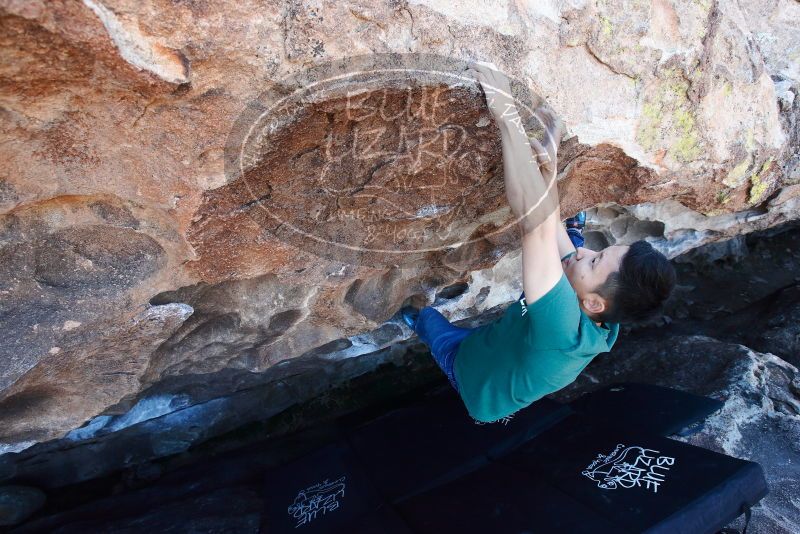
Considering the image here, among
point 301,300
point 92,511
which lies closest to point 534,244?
point 301,300

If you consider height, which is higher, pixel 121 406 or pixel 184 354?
pixel 184 354

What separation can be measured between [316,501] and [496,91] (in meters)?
1.47

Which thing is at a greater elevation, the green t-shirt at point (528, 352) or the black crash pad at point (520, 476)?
the green t-shirt at point (528, 352)

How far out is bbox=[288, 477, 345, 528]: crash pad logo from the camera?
177 cm

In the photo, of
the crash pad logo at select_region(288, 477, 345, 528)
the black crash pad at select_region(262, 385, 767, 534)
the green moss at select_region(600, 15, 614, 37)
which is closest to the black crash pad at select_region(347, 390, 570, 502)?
the black crash pad at select_region(262, 385, 767, 534)

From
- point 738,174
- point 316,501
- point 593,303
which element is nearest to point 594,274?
point 593,303

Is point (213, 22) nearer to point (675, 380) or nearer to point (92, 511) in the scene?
point (92, 511)

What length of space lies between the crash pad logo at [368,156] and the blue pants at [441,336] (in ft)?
1.08

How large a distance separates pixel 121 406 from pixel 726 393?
7.28 feet

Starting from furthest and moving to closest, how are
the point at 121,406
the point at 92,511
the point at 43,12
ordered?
the point at 92,511 < the point at 121,406 < the point at 43,12

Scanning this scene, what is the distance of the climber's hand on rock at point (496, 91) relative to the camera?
39.3 inches

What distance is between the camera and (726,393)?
2.11 metres

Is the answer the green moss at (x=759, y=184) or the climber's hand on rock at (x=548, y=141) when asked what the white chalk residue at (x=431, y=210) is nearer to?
the climber's hand on rock at (x=548, y=141)

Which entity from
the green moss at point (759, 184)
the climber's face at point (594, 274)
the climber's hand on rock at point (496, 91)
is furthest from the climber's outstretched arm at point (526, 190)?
the green moss at point (759, 184)
